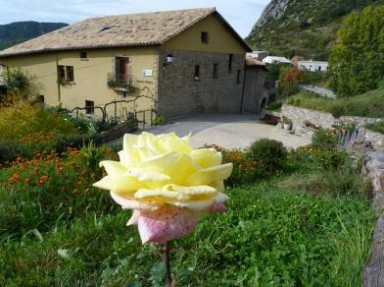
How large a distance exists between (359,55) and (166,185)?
26.3m

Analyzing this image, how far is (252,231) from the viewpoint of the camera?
10.1 ft

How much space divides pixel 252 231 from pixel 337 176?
3316mm

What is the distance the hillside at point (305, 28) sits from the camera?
199 feet

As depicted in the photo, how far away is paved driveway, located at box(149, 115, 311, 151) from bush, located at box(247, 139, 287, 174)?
4745mm

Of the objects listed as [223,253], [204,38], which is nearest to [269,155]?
[223,253]

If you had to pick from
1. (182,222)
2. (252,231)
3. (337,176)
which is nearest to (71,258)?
(252,231)

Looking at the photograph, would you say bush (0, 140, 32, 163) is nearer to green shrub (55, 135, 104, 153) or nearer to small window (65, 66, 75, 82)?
green shrub (55, 135, 104, 153)

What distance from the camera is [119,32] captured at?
62.1ft

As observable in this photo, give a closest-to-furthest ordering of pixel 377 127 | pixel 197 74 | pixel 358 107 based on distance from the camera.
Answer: pixel 377 127 < pixel 358 107 < pixel 197 74

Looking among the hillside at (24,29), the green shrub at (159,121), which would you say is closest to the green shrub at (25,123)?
the green shrub at (159,121)

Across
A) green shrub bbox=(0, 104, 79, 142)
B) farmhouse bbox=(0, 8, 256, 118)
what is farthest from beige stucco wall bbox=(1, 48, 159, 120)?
green shrub bbox=(0, 104, 79, 142)

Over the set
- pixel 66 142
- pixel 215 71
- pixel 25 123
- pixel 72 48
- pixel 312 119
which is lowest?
pixel 312 119

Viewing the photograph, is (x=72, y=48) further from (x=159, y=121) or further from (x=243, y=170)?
(x=243, y=170)

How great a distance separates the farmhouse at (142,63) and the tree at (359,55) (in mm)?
6957
